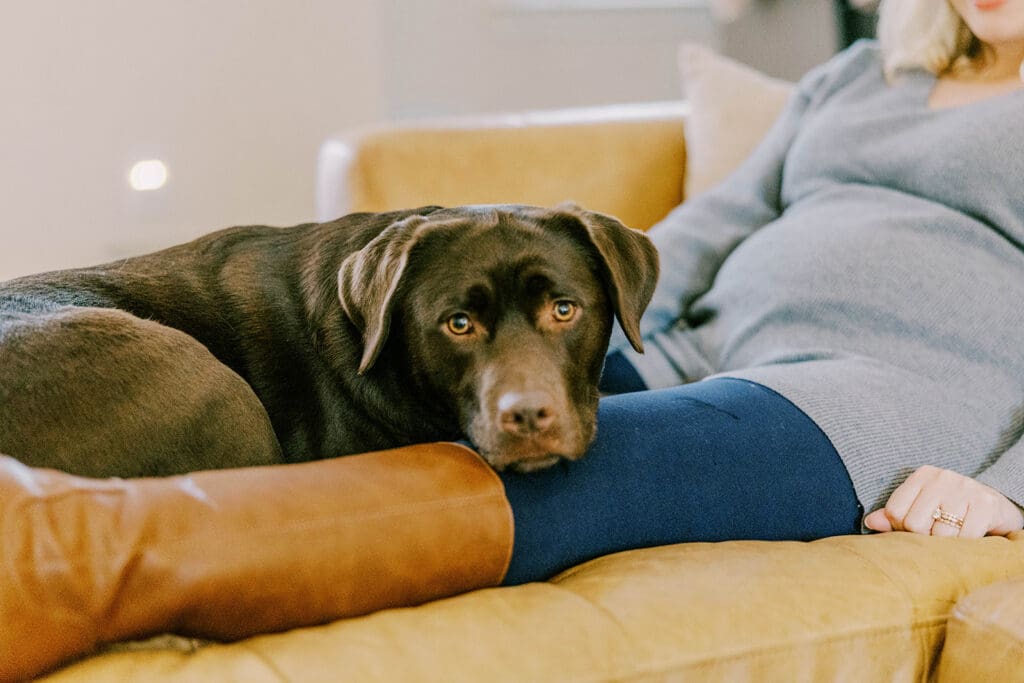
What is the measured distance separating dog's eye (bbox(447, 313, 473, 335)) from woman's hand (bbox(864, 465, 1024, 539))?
0.65 m

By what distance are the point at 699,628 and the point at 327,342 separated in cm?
74

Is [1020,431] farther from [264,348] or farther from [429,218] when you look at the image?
[264,348]

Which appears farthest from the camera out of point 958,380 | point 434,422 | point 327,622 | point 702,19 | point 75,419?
point 702,19

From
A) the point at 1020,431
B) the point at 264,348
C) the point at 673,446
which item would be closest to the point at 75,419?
the point at 264,348

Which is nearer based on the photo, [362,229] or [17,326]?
[17,326]

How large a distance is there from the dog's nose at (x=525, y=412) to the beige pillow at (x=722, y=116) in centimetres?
140

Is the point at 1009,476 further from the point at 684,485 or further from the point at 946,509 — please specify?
the point at 684,485

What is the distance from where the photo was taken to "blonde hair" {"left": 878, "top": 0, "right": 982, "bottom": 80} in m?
2.17

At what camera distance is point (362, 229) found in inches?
64.5

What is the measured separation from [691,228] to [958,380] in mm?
759

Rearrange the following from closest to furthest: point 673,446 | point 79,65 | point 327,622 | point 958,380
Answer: point 327,622, point 673,446, point 958,380, point 79,65

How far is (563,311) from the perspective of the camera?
1.46 meters

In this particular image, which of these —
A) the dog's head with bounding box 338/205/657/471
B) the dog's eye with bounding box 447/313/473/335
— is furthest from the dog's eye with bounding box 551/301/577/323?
the dog's eye with bounding box 447/313/473/335

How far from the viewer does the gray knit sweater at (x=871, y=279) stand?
1567mm
